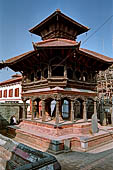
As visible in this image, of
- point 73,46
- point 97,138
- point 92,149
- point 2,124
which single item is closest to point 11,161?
point 92,149

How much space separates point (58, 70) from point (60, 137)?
685 cm

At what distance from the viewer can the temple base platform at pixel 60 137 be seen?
7.67 m

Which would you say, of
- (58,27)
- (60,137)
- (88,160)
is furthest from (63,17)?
(88,160)

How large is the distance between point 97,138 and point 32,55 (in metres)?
7.19

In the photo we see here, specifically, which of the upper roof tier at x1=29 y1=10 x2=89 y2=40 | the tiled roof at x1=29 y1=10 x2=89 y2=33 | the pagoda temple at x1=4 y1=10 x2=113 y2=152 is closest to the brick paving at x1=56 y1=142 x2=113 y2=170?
the pagoda temple at x1=4 y1=10 x2=113 y2=152

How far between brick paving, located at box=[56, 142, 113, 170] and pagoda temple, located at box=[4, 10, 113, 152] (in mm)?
1591

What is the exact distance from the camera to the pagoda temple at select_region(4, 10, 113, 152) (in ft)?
29.7

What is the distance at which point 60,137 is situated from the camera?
8.30 meters

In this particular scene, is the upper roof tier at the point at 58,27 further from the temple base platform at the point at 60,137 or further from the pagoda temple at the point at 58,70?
the temple base platform at the point at 60,137

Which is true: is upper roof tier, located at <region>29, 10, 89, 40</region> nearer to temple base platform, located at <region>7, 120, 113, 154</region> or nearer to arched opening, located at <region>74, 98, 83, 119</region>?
arched opening, located at <region>74, 98, 83, 119</region>

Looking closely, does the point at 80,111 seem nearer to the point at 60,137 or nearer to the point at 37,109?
the point at 37,109

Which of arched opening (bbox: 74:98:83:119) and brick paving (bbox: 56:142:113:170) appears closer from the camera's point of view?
brick paving (bbox: 56:142:113:170)

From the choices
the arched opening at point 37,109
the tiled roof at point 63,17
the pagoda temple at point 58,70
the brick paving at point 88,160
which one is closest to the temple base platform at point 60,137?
the pagoda temple at point 58,70

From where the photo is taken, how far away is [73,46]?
8.16 meters
